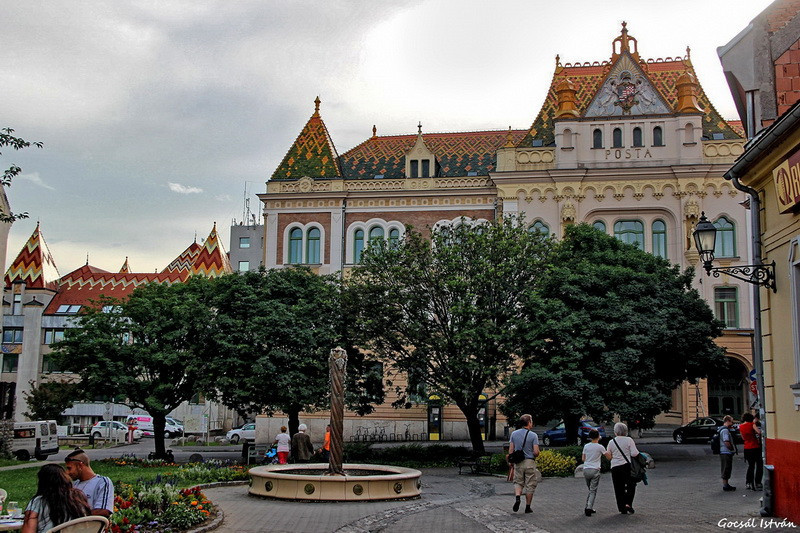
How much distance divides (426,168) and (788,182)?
36463mm

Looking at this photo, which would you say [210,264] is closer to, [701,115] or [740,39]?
[701,115]

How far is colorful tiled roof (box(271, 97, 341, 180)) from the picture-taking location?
50.1m

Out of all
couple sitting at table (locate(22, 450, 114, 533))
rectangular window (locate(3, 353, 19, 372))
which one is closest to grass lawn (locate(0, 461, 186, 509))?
couple sitting at table (locate(22, 450, 114, 533))

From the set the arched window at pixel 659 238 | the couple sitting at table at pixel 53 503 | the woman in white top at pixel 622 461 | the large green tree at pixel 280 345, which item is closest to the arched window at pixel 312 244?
the large green tree at pixel 280 345

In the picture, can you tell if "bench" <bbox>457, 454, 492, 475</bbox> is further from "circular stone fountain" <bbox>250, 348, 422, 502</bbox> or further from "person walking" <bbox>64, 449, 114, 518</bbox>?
"person walking" <bbox>64, 449, 114, 518</bbox>

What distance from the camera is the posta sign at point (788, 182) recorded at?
41.2 ft

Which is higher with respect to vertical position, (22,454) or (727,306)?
(727,306)

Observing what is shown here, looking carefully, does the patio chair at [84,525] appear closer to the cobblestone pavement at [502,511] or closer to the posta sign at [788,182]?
the cobblestone pavement at [502,511]

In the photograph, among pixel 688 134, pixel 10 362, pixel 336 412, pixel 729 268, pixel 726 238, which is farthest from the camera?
pixel 10 362

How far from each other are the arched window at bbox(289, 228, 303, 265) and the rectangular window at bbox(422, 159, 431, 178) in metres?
8.10

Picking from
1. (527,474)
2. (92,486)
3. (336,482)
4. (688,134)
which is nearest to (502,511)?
(527,474)

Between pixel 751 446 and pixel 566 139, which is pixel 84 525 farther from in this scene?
pixel 566 139

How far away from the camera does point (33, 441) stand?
3725cm

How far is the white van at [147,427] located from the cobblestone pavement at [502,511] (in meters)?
38.5
